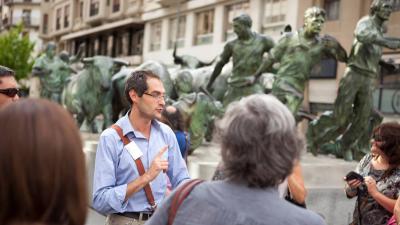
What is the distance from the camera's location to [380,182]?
12.8ft

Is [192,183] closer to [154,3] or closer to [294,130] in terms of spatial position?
[294,130]

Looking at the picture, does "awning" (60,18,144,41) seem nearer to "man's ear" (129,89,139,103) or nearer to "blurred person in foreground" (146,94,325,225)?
"man's ear" (129,89,139,103)

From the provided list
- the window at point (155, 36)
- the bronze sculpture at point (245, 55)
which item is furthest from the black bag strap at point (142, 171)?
the window at point (155, 36)

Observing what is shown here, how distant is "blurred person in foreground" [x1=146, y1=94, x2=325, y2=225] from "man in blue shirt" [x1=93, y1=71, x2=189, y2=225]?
101 cm

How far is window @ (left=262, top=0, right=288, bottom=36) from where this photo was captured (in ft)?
78.6

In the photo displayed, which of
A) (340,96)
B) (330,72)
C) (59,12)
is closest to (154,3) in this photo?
(330,72)

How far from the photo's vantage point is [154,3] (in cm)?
3469

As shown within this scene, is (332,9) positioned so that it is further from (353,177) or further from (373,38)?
(353,177)

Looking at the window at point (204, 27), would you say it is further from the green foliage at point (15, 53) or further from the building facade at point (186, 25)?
the green foliage at point (15, 53)

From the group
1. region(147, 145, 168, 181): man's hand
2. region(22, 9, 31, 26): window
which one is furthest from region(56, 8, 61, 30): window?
region(147, 145, 168, 181): man's hand

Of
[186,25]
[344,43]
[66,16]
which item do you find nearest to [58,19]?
[66,16]

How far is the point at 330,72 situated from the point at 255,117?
20.2 metres

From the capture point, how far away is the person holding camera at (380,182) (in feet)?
12.4

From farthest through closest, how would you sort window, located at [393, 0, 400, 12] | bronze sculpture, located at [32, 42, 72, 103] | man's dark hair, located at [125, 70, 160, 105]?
window, located at [393, 0, 400, 12] → bronze sculpture, located at [32, 42, 72, 103] → man's dark hair, located at [125, 70, 160, 105]
